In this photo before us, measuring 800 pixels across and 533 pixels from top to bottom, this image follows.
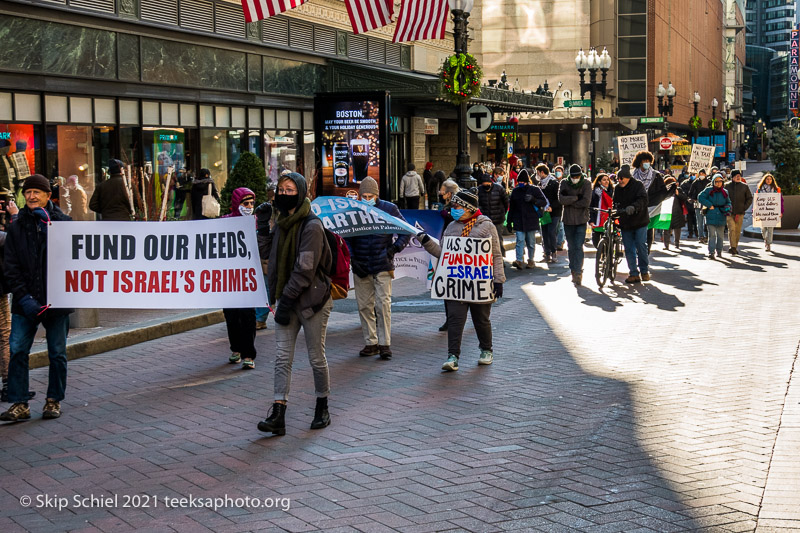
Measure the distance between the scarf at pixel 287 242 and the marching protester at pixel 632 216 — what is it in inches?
418

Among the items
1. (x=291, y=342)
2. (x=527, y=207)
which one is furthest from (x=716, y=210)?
(x=291, y=342)

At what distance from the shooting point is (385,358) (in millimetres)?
11281

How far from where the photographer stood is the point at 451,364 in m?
10.5

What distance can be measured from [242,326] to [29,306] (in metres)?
2.56

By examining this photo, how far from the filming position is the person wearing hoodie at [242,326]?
10664 mm

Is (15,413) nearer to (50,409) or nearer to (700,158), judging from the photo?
(50,409)

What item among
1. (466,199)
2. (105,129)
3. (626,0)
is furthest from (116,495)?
(626,0)

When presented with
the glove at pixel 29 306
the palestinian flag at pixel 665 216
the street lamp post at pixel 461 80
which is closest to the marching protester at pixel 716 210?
the palestinian flag at pixel 665 216

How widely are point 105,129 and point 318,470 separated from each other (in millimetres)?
14573

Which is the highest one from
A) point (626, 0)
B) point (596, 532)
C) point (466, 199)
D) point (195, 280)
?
point (626, 0)

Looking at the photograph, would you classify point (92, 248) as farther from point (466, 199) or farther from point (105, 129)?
point (105, 129)

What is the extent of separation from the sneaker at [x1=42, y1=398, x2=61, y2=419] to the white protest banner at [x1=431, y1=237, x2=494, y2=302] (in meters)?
3.93

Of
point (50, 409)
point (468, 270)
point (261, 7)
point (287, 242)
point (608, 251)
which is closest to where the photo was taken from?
point (287, 242)

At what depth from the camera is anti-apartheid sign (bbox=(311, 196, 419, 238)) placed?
1118 cm
